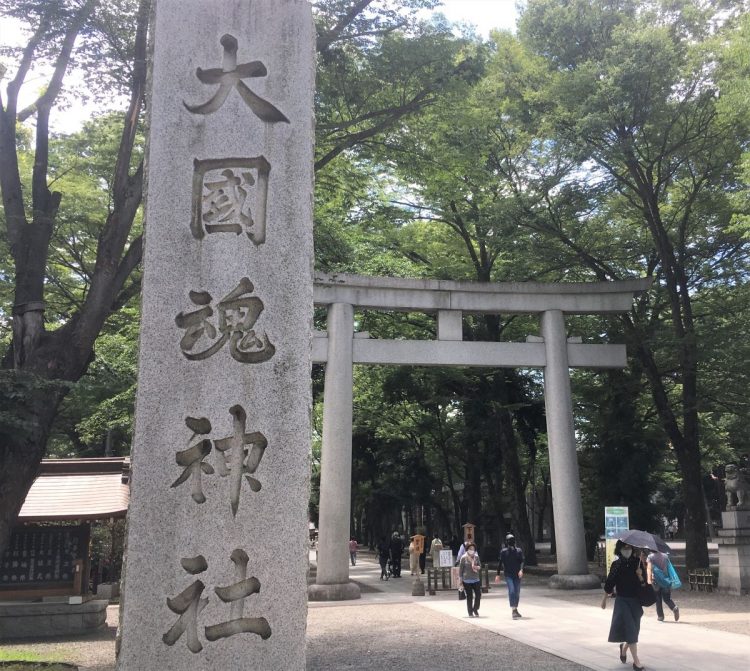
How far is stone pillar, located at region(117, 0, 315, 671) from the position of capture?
4.40m

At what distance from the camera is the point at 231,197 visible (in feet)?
16.8

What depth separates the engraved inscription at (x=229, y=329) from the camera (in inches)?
189

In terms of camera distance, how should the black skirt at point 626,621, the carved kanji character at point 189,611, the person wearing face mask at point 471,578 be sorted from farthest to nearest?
the person wearing face mask at point 471,578 → the black skirt at point 626,621 → the carved kanji character at point 189,611

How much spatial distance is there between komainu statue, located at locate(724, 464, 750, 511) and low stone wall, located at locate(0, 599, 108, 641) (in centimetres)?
1392

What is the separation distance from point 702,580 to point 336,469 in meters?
8.88

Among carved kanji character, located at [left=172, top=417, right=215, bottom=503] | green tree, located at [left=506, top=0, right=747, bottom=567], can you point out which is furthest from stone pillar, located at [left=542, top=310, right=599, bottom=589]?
carved kanji character, located at [left=172, top=417, right=215, bottom=503]

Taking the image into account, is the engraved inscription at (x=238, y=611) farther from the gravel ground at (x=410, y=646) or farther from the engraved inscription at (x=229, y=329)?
the gravel ground at (x=410, y=646)

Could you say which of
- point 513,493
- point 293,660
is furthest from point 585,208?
point 293,660

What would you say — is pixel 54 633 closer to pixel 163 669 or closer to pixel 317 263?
pixel 317 263

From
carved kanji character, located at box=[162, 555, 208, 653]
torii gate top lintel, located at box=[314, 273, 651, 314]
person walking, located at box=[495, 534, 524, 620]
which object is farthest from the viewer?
torii gate top lintel, located at box=[314, 273, 651, 314]

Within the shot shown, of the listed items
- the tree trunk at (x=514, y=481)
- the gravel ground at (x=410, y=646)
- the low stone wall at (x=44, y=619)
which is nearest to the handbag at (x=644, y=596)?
the gravel ground at (x=410, y=646)

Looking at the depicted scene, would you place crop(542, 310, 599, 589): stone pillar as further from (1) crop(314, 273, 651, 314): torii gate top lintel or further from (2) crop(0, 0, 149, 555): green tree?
(2) crop(0, 0, 149, 555): green tree

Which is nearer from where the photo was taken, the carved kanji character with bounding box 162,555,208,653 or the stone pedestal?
the carved kanji character with bounding box 162,555,208,653

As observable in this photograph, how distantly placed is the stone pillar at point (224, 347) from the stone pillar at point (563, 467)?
41.5ft
